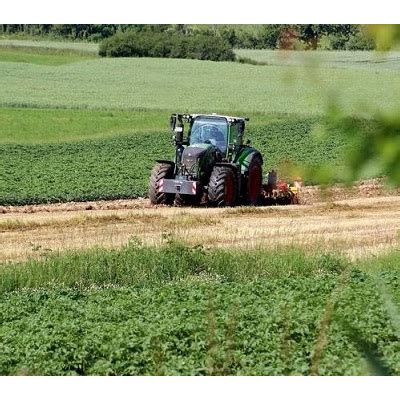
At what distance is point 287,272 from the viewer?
11.8 m

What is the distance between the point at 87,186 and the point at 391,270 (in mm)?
11046

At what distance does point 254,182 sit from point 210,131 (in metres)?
1.44

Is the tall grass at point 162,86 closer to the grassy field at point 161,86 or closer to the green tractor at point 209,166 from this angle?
the grassy field at point 161,86

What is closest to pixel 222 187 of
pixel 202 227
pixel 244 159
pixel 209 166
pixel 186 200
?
pixel 209 166

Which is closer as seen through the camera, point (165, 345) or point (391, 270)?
point (165, 345)

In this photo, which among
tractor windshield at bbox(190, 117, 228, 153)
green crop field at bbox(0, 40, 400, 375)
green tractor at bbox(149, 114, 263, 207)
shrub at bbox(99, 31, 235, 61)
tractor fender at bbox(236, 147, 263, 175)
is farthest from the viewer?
shrub at bbox(99, 31, 235, 61)

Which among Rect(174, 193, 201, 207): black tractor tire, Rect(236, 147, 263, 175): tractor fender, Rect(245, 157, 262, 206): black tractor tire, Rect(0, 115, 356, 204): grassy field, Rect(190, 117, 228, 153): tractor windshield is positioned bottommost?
Rect(0, 115, 356, 204): grassy field

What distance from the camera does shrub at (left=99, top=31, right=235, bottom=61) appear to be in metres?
36.4

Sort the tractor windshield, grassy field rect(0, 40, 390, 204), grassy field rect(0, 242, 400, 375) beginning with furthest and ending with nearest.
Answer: grassy field rect(0, 40, 390, 204) → the tractor windshield → grassy field rect(0, 242, 400, 375)

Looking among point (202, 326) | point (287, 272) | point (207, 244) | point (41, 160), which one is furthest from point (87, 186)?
point (202, 326)

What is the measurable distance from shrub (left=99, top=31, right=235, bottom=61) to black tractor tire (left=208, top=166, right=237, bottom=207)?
56.5 ft

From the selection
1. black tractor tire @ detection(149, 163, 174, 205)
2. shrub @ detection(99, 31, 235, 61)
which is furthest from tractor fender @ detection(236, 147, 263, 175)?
shrub @ detection(99, 31, 235, 61)

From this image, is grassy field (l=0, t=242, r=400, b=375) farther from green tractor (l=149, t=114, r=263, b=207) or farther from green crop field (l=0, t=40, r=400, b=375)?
green tractor (l=149, t=114, r=263, b=207)

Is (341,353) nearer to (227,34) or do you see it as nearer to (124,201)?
(124,201)
